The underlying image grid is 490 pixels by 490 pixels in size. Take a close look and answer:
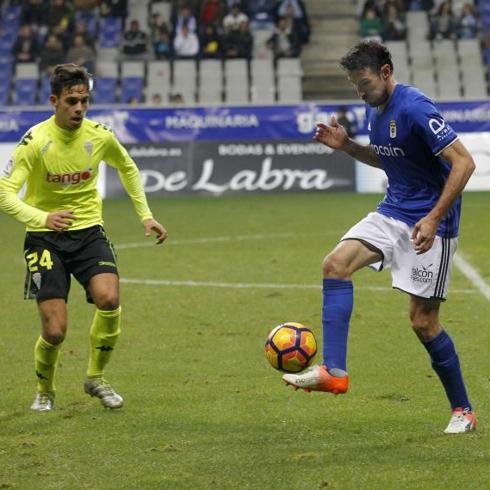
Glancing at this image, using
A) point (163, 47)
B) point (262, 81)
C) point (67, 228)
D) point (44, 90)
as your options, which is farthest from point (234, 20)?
point (67, 228)

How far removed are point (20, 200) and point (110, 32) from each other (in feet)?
79.6

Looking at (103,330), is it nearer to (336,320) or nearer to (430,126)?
(336,320)

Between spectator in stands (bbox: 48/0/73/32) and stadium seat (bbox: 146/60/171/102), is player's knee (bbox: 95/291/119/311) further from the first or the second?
spectator in stands (bbox: 48/0/73/32)

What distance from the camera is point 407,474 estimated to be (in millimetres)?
5805

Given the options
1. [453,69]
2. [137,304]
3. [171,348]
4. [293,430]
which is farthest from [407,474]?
[453,69]

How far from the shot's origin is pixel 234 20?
1159 inches

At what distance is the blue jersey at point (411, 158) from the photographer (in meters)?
6.47

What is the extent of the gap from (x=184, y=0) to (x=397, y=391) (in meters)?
24.3

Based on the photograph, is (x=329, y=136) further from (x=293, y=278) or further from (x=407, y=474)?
(x=293, y=278)

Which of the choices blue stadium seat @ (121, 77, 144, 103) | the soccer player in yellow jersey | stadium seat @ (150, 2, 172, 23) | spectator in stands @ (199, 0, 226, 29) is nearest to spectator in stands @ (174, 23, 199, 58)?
spectator in stands @ (199, 0, 226, 29)

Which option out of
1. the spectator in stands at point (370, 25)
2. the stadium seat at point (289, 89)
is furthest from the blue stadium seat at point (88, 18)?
the spectator in stands at point (370, 25)

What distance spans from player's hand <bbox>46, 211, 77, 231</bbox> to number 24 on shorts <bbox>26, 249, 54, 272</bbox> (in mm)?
389

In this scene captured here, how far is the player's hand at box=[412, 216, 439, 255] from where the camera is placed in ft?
20.5

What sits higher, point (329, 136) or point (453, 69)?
point (329, 136)
